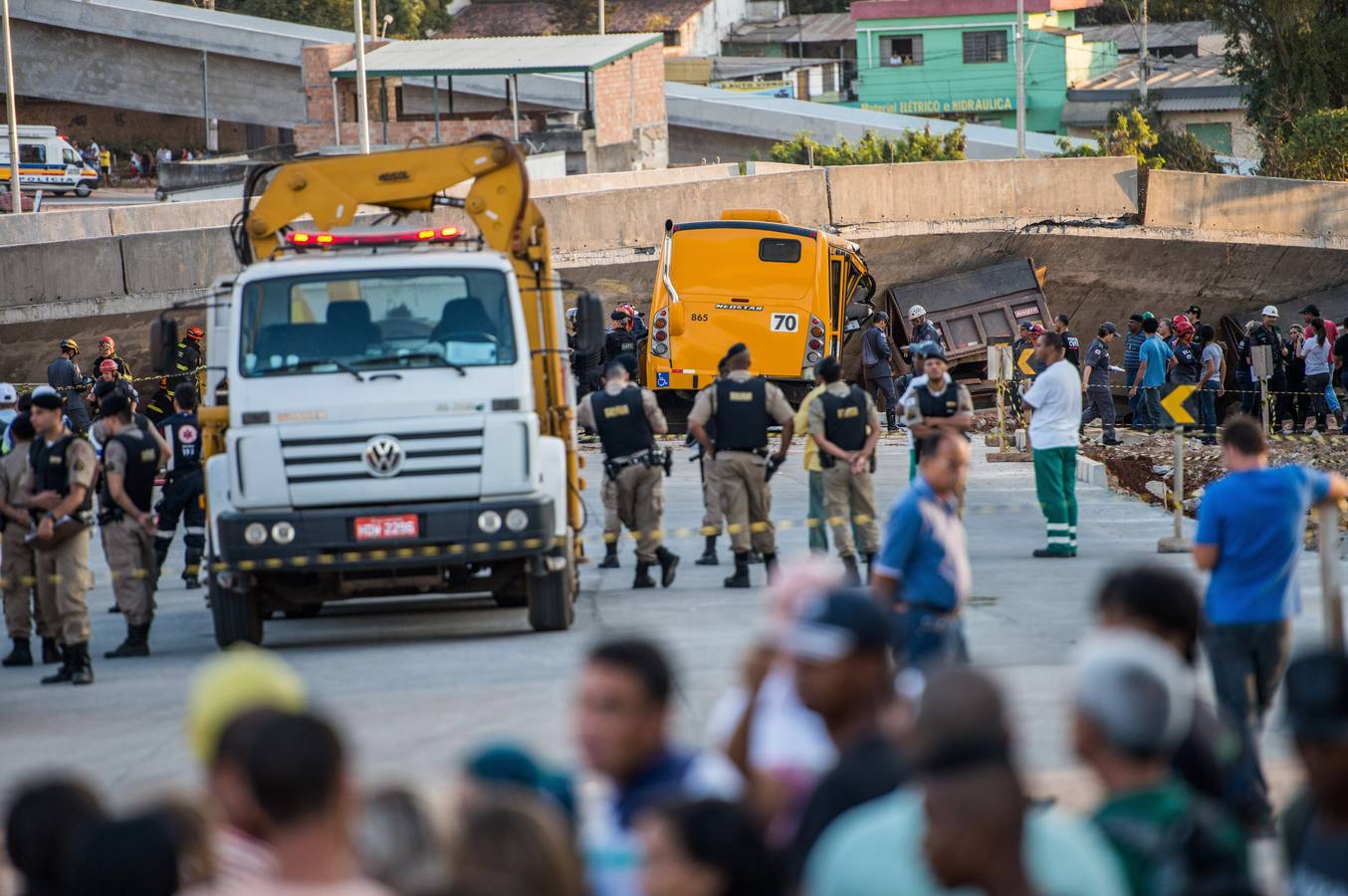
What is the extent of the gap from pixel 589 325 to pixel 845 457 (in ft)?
8.15

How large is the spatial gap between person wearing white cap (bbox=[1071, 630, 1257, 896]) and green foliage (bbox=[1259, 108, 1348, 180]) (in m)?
35.2

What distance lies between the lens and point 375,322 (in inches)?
499

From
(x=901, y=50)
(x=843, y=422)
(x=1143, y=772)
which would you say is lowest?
(x=1143, y=772)

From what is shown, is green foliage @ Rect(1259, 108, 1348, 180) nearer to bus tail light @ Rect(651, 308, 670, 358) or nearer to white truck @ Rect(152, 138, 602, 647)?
bus tail light @ Rect(651, 308, 670, 358)

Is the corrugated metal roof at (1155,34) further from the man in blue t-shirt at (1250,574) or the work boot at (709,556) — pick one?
the man in blue t-shirt at (1250,574)

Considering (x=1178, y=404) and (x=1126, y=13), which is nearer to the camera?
(x=1178, y=404)

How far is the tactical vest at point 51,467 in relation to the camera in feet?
40.4

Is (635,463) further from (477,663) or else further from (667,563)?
(477,663)

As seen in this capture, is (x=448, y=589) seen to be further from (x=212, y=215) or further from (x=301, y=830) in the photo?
(x=212, y=215)

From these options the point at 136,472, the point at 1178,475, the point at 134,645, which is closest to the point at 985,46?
the point at 1178,475

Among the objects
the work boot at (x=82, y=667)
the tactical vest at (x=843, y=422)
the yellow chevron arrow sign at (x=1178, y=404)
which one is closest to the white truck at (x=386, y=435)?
the work boot at (x=82, y=667)

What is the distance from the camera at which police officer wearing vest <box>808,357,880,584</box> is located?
46.6 ft

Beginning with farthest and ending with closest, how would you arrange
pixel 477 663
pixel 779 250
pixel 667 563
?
pixel 779 250
pixel 667 563
pixel 477 663

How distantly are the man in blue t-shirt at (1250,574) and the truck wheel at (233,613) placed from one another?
6886 millimetres
